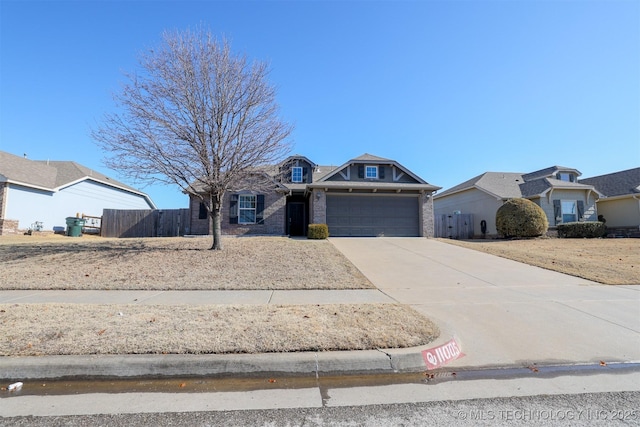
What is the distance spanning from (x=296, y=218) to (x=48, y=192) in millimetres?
16078

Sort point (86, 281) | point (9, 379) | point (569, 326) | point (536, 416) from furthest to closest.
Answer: point (86, 281)
point (569, 326)
point (9, 379)
point (536, 416)

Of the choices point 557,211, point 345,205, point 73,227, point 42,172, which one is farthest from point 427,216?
point 42,172

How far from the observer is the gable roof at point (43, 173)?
18.8 metres

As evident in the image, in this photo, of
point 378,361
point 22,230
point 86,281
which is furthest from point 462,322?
point 22,230

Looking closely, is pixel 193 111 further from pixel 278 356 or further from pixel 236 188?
pixel 278 356

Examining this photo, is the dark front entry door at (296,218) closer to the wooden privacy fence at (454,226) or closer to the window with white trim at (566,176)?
the wooden privacy fence at (454,226)

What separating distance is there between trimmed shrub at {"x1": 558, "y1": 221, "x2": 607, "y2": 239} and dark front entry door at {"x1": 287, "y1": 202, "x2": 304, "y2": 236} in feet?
53.7

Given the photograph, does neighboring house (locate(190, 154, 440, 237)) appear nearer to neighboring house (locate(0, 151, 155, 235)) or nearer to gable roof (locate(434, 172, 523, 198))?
gable roof (locate(434, 172, 523, 198))

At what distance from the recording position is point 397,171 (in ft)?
65.8

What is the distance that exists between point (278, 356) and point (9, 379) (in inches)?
109

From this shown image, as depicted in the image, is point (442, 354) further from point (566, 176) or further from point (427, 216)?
point (566, 176)

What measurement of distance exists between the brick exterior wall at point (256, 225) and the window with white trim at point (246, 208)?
38 cm

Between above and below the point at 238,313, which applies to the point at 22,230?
above

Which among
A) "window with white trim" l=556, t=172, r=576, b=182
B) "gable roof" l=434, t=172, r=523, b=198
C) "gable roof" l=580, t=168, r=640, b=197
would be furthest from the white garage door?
"gable roof" l=580, t=168, r=640, b=197
